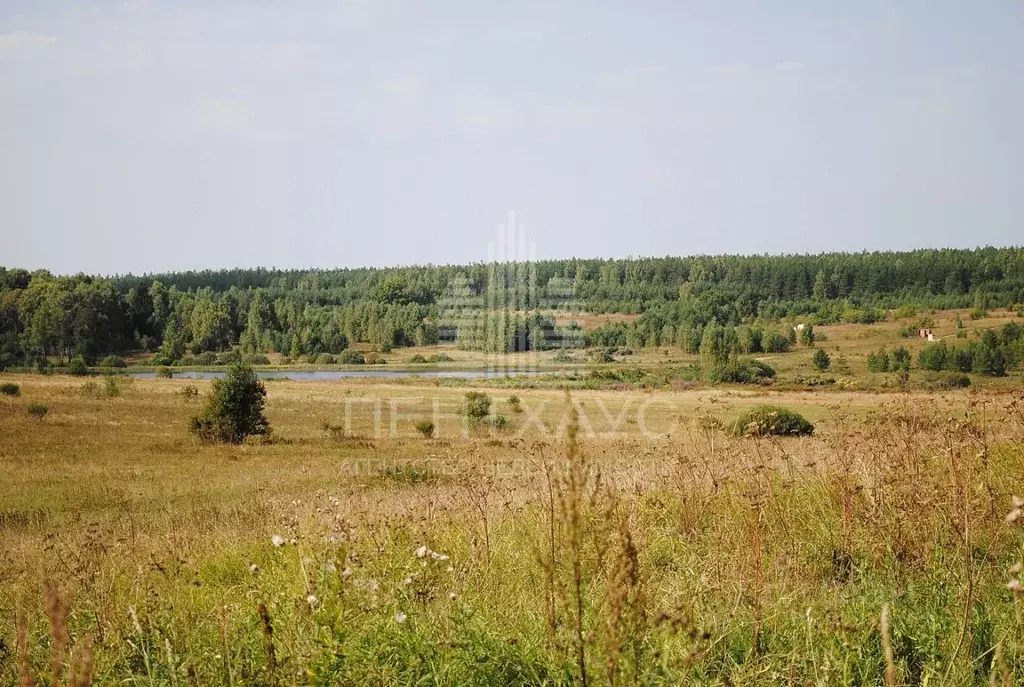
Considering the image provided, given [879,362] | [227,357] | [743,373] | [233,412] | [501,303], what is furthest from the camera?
[501,303]

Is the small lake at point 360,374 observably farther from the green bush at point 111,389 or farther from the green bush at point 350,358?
the green bush at point 111,389

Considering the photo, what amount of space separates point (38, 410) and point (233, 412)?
9.04 m

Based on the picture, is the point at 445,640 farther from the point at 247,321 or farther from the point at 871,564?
the point at 247,321

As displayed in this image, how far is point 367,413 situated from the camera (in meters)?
49.2

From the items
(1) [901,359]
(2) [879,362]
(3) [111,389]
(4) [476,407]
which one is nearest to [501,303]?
(2) [879,362]

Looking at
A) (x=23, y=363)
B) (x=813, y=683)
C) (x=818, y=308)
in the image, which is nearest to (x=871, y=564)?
(x=813, y=683)

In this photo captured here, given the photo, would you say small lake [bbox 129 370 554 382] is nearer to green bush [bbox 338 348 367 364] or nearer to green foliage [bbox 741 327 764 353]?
green bush [bbox 338 348 367 364]

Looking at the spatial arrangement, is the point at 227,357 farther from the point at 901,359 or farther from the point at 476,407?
the point at 901,359

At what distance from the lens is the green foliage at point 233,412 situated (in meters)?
35.7

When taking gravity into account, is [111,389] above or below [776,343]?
below

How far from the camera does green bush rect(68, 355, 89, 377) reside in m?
59.8

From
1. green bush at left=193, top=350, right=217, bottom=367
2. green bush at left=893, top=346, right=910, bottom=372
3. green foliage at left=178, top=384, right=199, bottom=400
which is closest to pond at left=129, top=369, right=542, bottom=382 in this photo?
green bush at left=193, top=350, right=217, bottom=367

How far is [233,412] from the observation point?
36031mm

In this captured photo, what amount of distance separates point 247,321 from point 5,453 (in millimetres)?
75095
